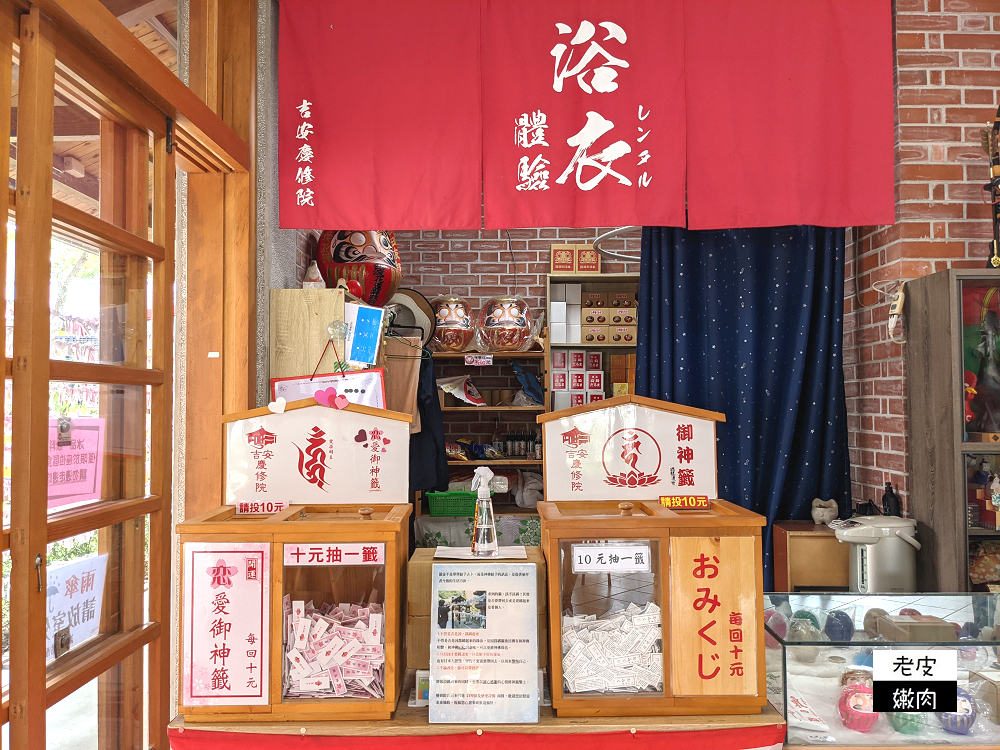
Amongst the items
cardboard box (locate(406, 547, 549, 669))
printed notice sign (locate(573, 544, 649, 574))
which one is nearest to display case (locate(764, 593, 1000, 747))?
printed notice sign (locate(573, 544, 649, 574))

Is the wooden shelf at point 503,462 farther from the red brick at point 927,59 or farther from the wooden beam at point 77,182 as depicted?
the wooden beam at point 77,182

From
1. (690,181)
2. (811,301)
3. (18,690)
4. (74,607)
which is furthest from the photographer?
(811,301)

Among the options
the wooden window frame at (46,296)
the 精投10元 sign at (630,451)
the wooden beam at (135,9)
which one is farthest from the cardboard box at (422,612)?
the wooden beam at (135,9)

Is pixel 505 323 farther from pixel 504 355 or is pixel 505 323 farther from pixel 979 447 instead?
pixel 979 447

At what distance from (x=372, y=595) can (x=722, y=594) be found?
2.73 feet

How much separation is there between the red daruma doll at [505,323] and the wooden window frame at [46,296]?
2.22 metres

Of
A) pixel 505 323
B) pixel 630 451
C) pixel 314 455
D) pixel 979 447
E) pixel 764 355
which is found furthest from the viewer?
pixel 505 323

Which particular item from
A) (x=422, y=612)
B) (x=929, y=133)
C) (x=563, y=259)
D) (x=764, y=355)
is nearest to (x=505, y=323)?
(x=563, y=259)

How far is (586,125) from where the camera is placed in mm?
2709

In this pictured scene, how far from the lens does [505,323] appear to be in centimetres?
435

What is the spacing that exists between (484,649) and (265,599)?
52 centimetres

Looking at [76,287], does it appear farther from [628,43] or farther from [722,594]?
[628,43]

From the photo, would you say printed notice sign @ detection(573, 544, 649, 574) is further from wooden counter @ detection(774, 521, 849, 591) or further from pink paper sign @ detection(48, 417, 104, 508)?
wooden counter @ detection(774, 521, 849, 591)

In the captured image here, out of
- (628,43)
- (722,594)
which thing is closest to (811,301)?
(628,43)
